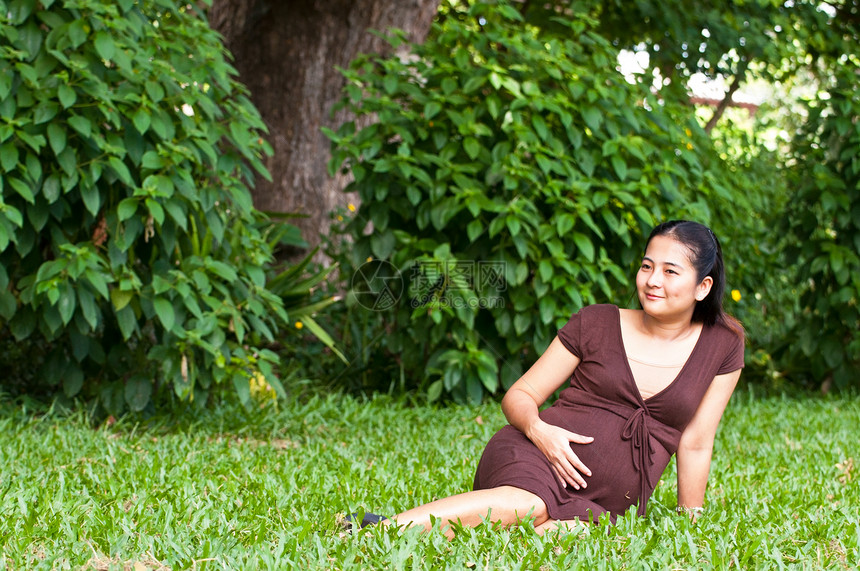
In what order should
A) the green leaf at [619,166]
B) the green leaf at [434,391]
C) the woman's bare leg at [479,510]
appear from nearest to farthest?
the woman's bare leg at [479,510] < the green leaf at [619,166] < the green leaf at [434,391]

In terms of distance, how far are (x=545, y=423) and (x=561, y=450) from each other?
0.13 meters

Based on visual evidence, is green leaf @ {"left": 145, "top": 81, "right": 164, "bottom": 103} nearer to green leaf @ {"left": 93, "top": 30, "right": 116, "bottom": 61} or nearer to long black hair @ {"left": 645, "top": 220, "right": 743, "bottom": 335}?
green leaf @ {"left": 93, "top": 30, "right": 116, "bottom": 61}

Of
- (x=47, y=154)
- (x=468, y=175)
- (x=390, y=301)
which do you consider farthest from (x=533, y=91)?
(x=47, y=154)

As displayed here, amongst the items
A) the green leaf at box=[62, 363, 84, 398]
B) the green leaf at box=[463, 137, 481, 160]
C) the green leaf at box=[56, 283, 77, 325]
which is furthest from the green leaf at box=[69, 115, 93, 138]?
the green leaf at box=[463, 137, 481, 160]

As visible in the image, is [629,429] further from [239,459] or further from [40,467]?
[40,467]

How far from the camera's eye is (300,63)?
662 centimetres

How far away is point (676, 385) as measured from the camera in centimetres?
273

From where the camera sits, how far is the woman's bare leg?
8.25ft

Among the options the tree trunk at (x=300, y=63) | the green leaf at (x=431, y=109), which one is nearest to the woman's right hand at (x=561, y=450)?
the green leaf at (x=431, y=109)

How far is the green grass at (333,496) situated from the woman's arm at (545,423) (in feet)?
0.64

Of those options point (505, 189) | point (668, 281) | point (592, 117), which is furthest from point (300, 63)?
point (668, 281)

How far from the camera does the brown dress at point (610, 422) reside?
267cm

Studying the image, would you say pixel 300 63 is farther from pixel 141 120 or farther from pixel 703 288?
pixel 703 288

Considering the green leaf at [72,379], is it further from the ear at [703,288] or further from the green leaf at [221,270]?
the ear at [703,288]
